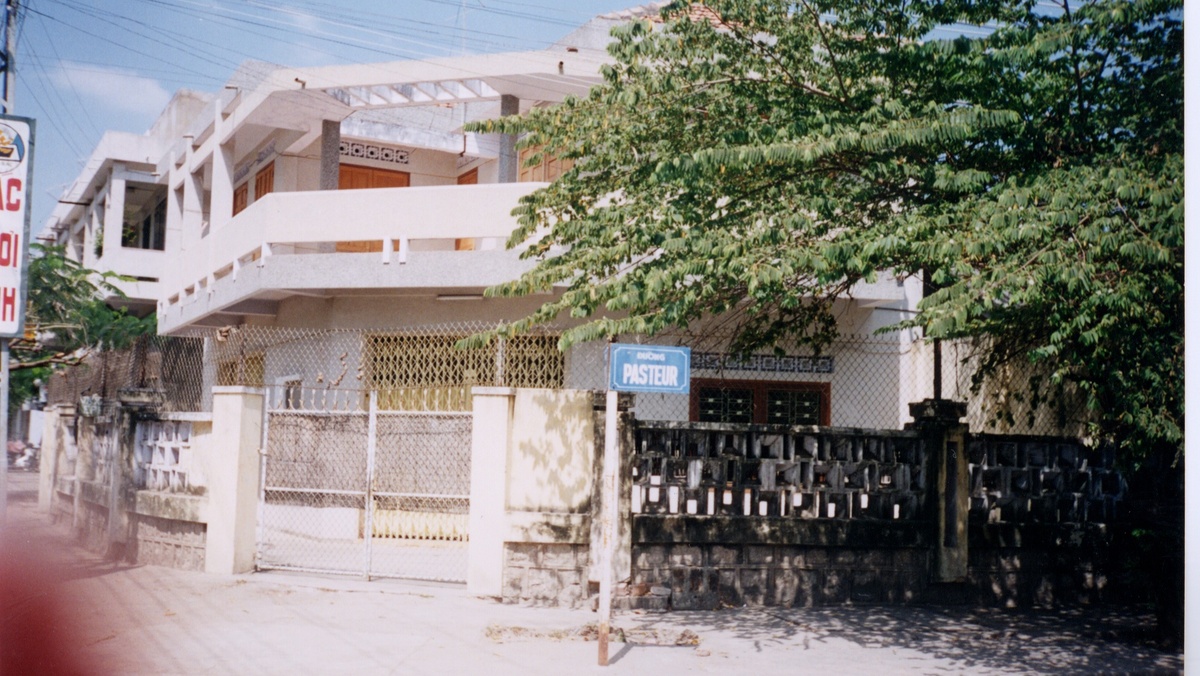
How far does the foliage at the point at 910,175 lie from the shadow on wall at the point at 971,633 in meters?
1.59

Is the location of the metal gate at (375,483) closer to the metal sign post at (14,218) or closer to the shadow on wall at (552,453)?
the shadow on wall at (552,453)

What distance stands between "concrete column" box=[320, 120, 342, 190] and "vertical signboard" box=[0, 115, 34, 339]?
8.01 metres

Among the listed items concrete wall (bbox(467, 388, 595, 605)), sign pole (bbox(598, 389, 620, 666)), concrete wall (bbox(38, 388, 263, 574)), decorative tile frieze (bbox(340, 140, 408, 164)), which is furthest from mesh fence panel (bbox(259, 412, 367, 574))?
decorative tile frieze (bbox(340, 140, 408, 164))

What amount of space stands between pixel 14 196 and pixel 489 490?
4134 millimetres

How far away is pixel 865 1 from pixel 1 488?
680 centimetres

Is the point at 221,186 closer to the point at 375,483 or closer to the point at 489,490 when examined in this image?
the point at 375,483

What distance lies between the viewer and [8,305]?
273 inches

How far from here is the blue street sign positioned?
7.05m

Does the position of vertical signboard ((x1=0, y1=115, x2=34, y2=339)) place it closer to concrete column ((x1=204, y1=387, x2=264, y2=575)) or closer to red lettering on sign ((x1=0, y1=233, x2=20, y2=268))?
red lettering on sign ((x1=0, y1=233, x2=20, y2=268))

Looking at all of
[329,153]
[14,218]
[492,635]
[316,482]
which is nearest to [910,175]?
[492,635]

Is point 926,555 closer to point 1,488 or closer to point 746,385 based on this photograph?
point 746,385

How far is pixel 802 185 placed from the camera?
813cm

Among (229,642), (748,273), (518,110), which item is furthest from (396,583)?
(518,110)

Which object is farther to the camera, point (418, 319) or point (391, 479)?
point (418, 319)
